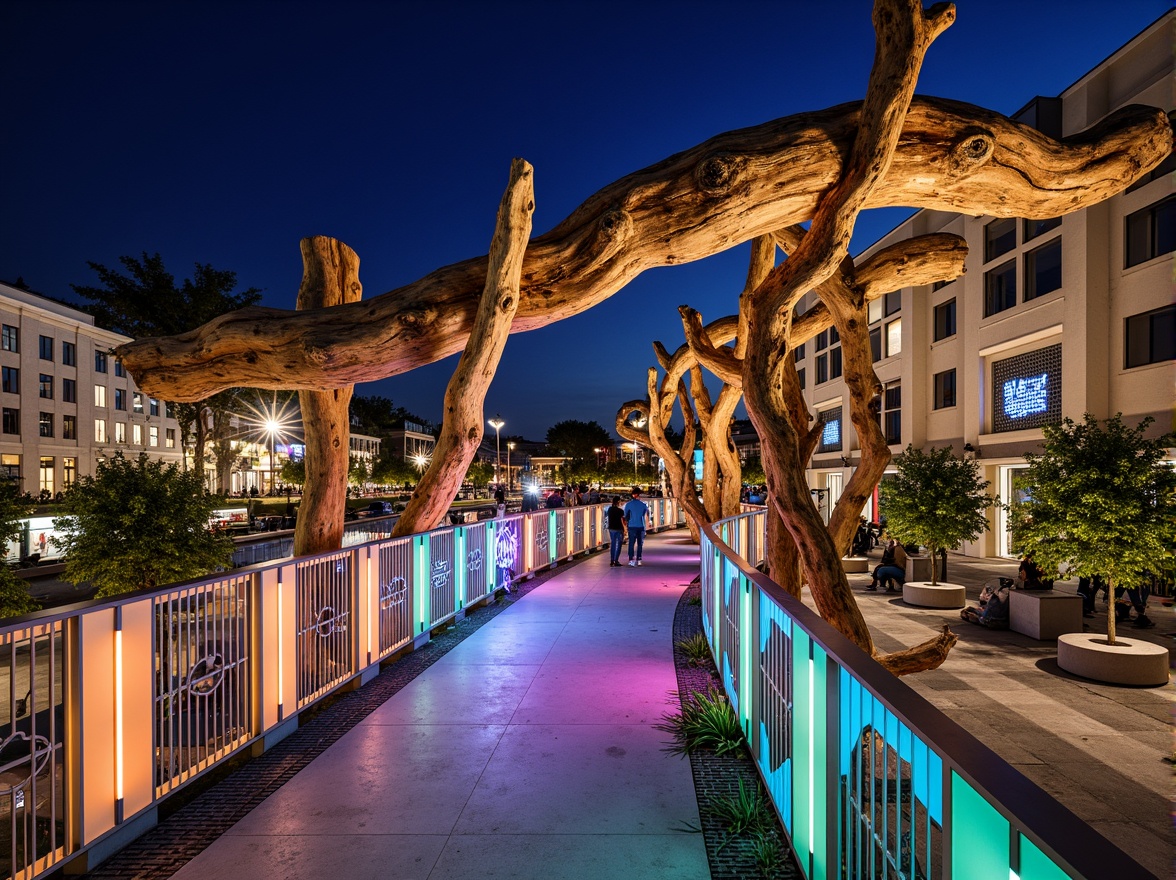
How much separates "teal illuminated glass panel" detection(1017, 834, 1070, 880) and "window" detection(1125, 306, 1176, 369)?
17.5m

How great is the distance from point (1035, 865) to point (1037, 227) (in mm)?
21352

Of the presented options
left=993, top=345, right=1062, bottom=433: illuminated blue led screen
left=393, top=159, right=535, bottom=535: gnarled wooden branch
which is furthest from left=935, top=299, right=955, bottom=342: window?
left=393, top=159, right=535, bottom=535: gnarled wooden branch

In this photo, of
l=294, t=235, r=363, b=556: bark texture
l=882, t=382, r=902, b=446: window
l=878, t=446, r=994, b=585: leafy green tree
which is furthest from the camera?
l=882, t=382, r=902, b=446: window

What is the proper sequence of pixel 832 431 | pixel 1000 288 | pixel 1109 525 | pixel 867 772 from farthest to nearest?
pixel 832 431
pixel 1000 288
pixel 1109 525
pixel 867 772

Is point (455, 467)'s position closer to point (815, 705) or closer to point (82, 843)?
point (82, 843)

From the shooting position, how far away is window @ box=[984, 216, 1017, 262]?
19.3 m

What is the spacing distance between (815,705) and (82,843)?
146 inches

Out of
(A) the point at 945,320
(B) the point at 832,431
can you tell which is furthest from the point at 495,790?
(B) the point at 832,431

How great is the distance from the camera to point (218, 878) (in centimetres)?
326

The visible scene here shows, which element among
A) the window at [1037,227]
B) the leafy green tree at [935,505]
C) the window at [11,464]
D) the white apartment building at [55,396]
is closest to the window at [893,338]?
the window at [1037,227]

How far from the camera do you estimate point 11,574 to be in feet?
21.2

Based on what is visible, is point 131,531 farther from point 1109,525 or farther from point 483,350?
point 1109,525

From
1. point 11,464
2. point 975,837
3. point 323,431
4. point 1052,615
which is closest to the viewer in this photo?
point 975,837

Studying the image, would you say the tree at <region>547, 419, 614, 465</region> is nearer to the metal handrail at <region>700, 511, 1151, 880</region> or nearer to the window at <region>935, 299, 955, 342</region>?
the window at <region>935, 299, 955, 342</region>
